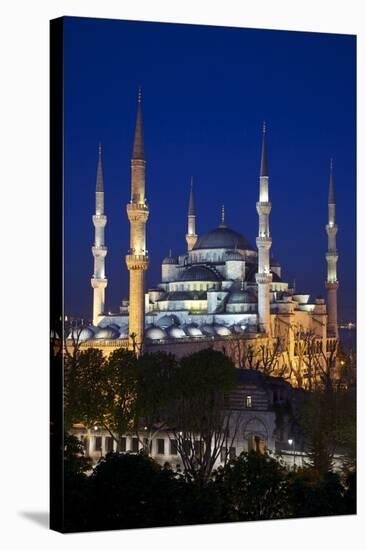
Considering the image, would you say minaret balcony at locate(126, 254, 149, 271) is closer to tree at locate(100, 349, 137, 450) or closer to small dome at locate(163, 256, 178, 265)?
small dome at locate(163, 256, 178, 265)

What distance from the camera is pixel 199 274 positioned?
1338 cm

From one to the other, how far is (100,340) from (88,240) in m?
0.85

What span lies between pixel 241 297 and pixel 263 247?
48 centimetres

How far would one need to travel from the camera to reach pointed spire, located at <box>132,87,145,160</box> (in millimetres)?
12398

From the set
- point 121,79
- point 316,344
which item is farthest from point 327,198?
point 121,79

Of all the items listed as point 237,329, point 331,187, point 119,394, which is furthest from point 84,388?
point 331,187

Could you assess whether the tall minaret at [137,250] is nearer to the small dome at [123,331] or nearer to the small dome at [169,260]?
the small dome at [123,331]

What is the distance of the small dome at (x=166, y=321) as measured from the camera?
12.9m

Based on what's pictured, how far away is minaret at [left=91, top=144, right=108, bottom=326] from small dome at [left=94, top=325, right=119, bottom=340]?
0.10m

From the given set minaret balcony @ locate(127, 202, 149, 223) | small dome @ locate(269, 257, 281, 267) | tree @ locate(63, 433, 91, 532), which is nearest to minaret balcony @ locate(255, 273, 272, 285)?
small dome @ locate(269, 257, 281, 267)

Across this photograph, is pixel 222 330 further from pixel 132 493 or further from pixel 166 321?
pixel 132 493

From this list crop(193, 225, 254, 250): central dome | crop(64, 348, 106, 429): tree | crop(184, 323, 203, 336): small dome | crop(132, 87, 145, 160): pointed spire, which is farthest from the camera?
crop(193, 225, 254, 250): central dome

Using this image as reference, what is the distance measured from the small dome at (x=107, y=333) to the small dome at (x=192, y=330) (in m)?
0.57

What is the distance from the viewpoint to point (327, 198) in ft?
43.6
